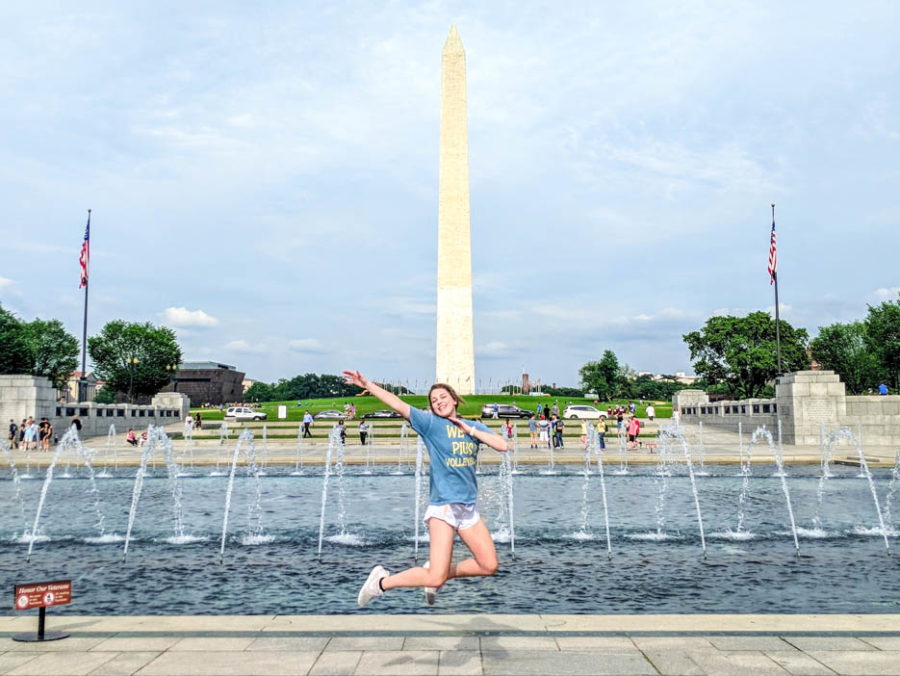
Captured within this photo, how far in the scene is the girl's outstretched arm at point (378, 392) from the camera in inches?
214

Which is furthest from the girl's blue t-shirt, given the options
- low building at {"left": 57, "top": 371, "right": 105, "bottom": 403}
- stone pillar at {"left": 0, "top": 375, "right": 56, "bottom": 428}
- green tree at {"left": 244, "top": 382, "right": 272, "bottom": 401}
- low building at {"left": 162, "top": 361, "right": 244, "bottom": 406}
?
green tree at {"left": 244, "top": 382, "right": 272, "bottom": 401}

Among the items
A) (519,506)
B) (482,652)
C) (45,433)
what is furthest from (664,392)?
(482,652)

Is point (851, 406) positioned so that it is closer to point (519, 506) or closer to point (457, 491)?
point (519, 506)

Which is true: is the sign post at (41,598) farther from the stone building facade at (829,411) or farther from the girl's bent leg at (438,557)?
the stone building facade at (829,411)

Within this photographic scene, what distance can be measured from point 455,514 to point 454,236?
50.0 m

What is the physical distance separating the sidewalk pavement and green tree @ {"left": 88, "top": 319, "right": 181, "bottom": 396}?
262ft

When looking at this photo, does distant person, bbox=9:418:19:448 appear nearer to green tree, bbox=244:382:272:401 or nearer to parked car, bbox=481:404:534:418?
parked car, bbox=481:404:534:418

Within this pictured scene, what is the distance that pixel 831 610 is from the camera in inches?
296

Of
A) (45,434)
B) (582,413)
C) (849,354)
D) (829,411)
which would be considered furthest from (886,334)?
(45,434)

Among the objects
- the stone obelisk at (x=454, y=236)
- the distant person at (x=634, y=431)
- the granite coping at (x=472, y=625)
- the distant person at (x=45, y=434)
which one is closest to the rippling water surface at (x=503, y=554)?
the granite coping at (x=472, y=625)

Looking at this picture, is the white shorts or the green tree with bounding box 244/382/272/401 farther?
the green tree with bounding box 244/382/272/401

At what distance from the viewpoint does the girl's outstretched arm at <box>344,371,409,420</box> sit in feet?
17.8

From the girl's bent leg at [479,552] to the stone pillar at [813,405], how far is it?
33.1 m

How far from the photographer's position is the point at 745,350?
77.7 meters
